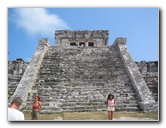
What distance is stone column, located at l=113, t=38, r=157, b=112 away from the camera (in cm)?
792

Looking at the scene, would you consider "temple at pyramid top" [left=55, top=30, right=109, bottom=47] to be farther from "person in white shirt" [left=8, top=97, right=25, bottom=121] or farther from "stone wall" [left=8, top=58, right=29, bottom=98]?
"person in white shirt" [left=8, top=97, right=25, bottom=121]

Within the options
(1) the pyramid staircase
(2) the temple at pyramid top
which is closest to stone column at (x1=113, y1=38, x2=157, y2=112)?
(1) the pyramid staircase

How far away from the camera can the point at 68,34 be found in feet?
57.9

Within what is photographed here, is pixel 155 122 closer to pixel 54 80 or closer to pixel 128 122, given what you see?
pixel 128 122

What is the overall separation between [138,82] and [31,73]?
9.40 feet

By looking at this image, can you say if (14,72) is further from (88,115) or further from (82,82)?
(88,115)

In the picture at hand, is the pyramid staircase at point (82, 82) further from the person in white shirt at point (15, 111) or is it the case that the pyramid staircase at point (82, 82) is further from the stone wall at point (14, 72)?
the person in white shirt at point (15, 111)

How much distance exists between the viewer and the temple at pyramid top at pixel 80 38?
1759cm

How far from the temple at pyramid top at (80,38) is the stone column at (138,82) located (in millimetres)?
6502

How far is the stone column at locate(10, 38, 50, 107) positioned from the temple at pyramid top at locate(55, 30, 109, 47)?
20.2 ft

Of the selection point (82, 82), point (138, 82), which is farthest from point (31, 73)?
point (138, 82)
